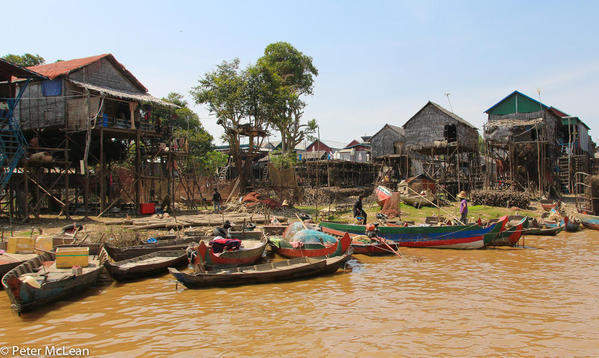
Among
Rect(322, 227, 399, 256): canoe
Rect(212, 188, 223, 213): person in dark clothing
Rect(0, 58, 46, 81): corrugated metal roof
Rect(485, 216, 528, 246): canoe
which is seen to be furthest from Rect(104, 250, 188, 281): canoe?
Rect(0, 58, 46, 81): corrugated metal roof

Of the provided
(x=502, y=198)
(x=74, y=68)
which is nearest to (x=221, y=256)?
(x=74, y=68)

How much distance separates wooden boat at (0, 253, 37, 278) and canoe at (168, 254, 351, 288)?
12.1 feet

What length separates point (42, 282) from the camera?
818 cm

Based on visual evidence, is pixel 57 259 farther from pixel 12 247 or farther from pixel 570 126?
pixel 570 126

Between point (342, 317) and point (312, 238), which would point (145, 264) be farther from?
point (342, 317)

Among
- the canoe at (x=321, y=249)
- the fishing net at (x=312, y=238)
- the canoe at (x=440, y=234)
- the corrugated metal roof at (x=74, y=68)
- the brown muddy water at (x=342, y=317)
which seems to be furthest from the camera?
the corrugated metal roof at (x=74, y=68)

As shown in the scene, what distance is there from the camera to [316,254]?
470 inches

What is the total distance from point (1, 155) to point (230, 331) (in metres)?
15.2

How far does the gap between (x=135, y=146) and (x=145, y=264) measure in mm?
15455

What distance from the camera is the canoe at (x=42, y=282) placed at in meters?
7.54

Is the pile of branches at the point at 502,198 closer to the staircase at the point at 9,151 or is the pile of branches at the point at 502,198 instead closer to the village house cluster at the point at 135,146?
the village house cluster at the point at 135,146

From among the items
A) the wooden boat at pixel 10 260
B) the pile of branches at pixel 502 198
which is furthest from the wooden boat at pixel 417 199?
the wooden boat at pixel 10 260

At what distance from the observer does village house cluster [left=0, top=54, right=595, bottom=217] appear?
20.1m

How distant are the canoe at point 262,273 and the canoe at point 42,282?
6.43 ft
